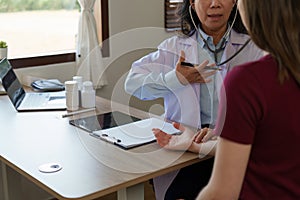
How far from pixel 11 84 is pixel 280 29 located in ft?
5.23

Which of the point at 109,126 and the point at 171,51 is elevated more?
the point at 171,51

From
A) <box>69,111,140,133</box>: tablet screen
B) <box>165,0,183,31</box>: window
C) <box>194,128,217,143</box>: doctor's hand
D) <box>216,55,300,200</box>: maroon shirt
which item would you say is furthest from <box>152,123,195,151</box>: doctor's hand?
<box>165,0,183,31</box>: window

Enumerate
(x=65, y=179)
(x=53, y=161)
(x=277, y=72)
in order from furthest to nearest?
(x=53, y=161) < (x=65, y=179) < (x=277, y=72)

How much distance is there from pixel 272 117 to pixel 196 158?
0.63 meters

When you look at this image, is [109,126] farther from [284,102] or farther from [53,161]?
[284,102]

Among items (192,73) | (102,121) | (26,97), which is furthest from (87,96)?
(192,73)

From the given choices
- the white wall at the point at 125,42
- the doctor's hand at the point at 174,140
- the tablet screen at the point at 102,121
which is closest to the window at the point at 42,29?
the white wall at the point at 125,42

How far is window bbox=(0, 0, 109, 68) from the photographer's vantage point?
272 cm

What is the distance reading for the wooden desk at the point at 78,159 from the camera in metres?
1.38

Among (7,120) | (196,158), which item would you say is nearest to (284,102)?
(196,158)

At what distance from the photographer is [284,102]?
0.96 metres

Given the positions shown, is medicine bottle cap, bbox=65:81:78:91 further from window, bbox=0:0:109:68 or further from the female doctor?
window, bbox=0:0:109:68

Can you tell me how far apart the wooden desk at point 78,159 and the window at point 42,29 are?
94 cm

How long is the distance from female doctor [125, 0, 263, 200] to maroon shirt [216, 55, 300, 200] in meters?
0.86
